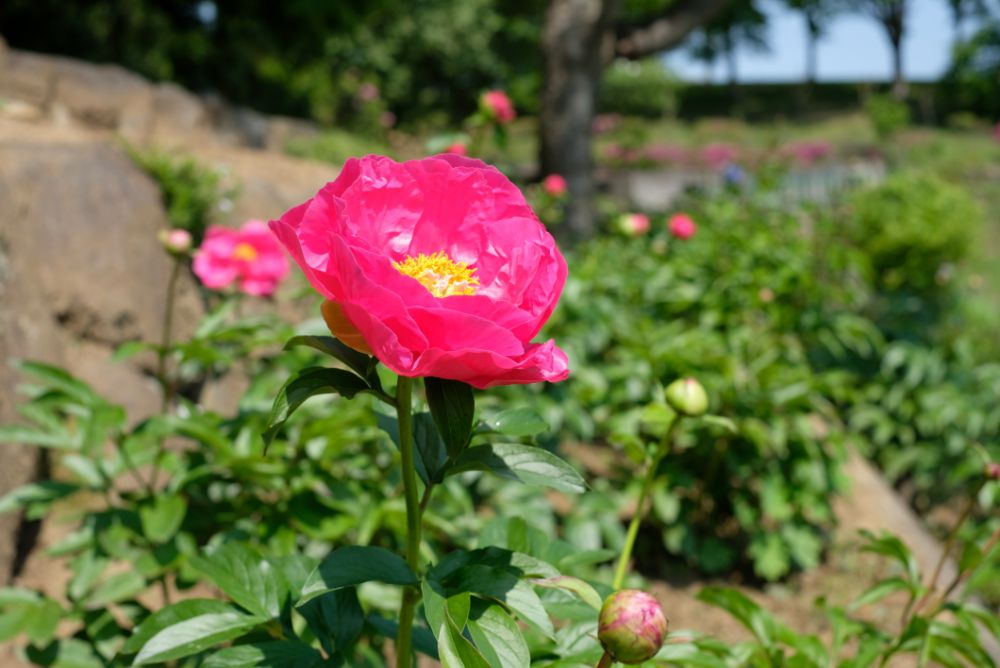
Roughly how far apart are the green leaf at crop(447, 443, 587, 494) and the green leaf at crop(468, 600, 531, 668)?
0.34 feet

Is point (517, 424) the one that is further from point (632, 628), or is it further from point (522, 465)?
point (632, 628)

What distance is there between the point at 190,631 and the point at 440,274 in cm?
42

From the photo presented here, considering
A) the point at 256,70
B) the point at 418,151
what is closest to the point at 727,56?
the point at 256,70

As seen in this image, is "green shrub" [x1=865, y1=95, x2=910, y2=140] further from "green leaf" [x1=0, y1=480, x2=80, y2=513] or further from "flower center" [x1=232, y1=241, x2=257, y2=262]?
"green leaf" [x1=0, y1=480, x2=80, y2=513]

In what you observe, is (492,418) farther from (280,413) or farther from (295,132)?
(295,132)

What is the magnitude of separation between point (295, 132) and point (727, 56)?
2281cm

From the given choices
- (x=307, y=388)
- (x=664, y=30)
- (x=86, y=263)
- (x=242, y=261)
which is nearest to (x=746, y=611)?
(x=307, y=388)

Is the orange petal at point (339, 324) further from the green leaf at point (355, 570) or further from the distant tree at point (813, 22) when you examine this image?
the distant tree at point (813, 22)

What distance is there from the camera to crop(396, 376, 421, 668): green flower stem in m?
0.67

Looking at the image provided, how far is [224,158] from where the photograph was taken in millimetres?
4574

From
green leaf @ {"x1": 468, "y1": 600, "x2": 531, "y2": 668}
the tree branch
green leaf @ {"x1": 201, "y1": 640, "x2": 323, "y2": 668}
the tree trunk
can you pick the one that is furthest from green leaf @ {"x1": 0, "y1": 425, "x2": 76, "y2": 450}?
the tree branch

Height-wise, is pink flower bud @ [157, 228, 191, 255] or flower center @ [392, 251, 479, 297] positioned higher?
flower center @ [392, 251, 479, 297]

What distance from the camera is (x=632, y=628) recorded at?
631 millimetres

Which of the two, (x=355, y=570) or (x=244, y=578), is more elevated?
(x=355, y=570)
